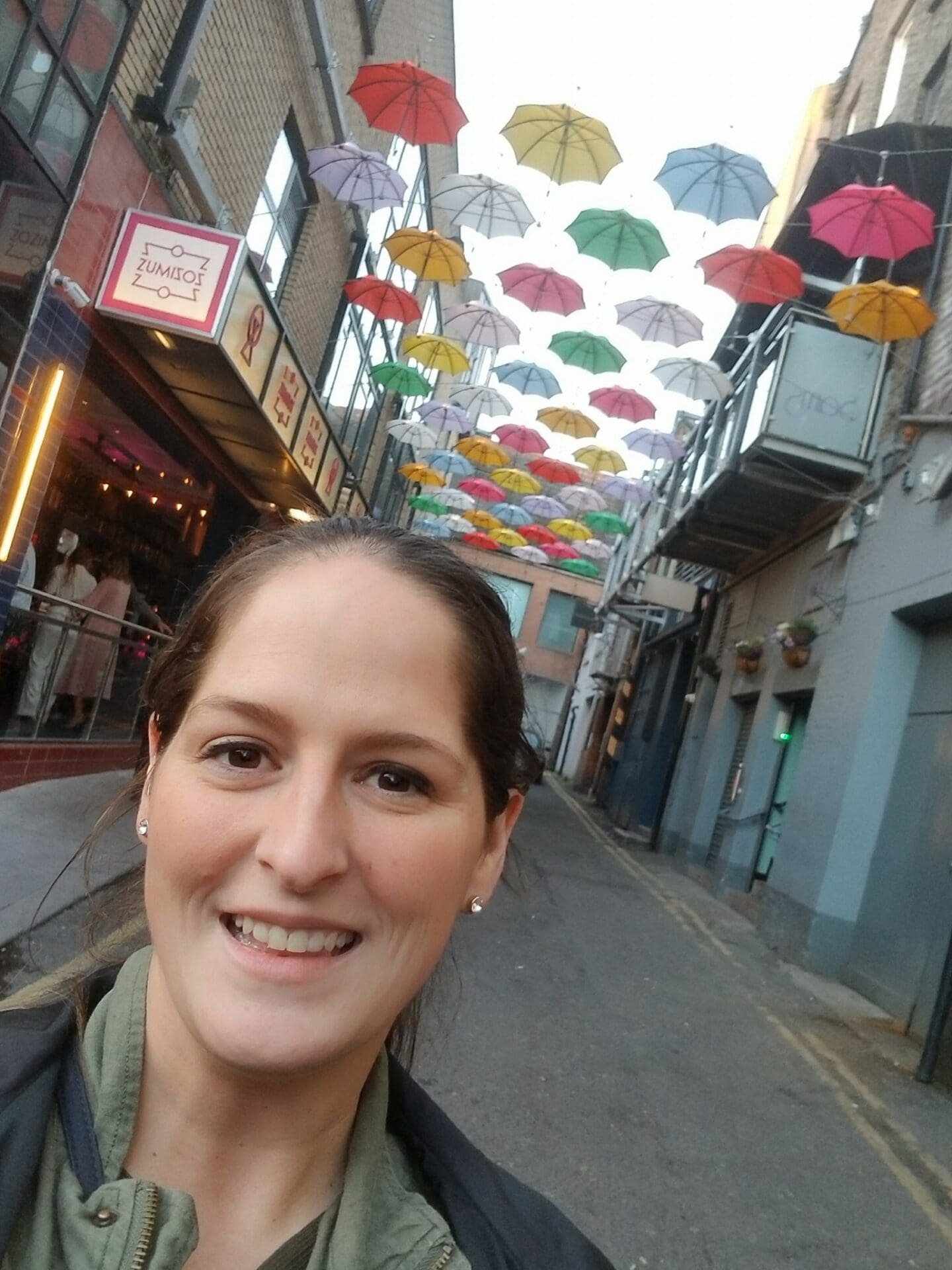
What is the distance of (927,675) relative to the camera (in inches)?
340

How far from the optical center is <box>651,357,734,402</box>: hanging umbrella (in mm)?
12852

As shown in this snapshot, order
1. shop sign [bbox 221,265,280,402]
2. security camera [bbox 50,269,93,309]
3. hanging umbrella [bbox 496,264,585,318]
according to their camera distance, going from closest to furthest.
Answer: security camera [bbox 50,269,93,309] → shop sign [bbox 221,265,280,402] → hanging umbrella [bbox 496,264,585,318]

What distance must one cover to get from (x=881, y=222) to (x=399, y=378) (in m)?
8.77

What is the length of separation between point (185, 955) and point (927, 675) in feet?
28.3

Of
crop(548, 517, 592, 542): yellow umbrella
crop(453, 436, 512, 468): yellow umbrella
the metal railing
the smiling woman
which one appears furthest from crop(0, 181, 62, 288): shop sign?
crop(548, 517, 592, 542): yellow umbrella

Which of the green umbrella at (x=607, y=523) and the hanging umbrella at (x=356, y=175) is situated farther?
the green umbrella at (x=607, y=523)

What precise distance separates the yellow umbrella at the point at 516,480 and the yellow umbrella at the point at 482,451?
9.2 inches

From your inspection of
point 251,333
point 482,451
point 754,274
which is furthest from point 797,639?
point 482,451

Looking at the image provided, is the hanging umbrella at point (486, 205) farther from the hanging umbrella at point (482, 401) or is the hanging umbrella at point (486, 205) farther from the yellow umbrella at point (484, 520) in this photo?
the yellow umbrella at point (484, 520)

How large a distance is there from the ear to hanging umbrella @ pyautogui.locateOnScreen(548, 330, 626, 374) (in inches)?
520

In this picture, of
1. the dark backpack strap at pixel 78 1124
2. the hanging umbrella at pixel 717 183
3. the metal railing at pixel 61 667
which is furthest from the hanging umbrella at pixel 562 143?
the dark backpack strap at pixel 78 1124

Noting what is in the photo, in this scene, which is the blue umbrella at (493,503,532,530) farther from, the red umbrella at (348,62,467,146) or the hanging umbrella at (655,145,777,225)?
the red umbrella at (348,62,467,146)

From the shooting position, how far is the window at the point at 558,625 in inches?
1719

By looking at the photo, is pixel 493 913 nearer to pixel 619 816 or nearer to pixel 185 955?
pixel 185 955
